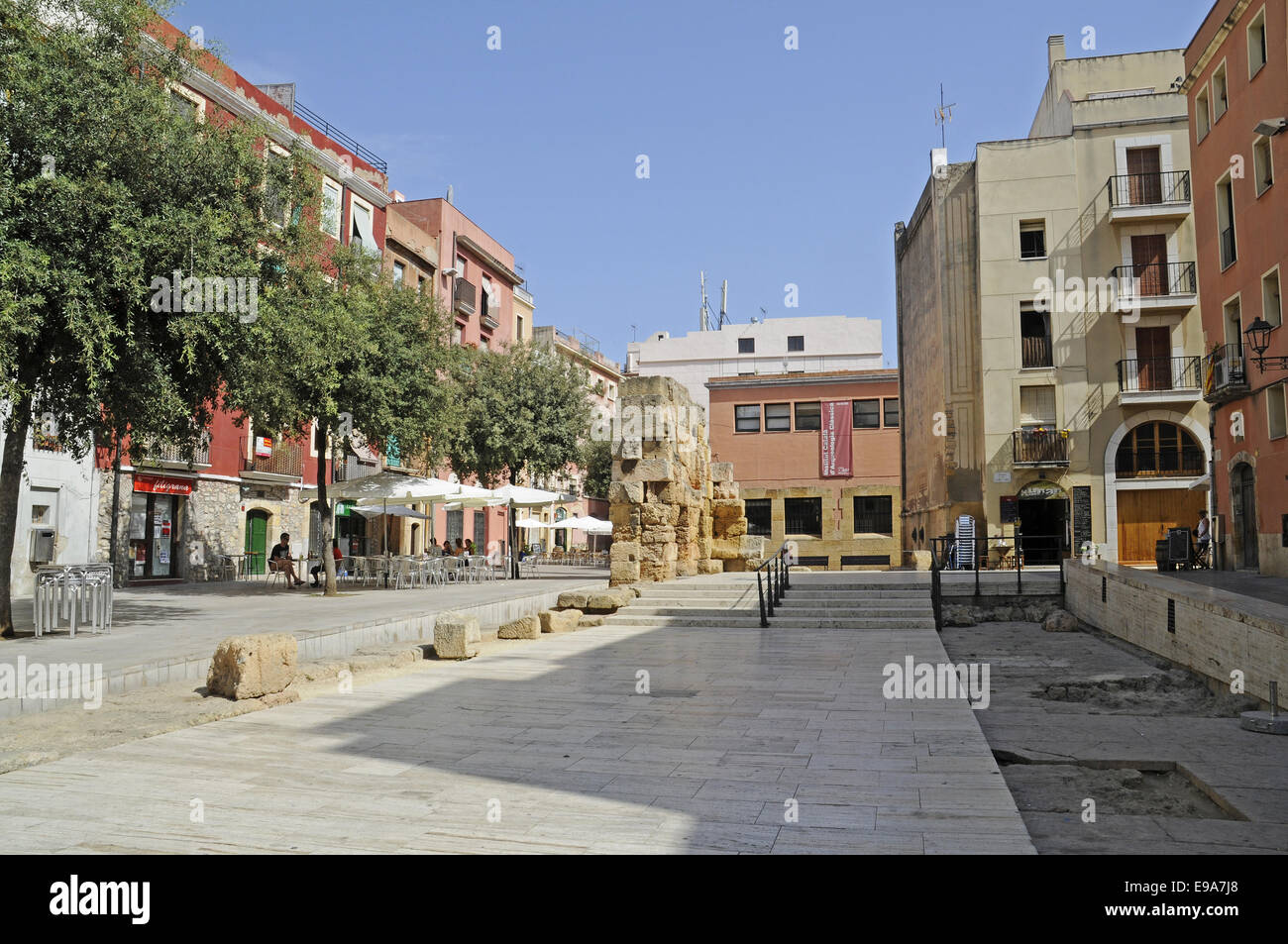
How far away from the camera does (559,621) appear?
12.9 metres

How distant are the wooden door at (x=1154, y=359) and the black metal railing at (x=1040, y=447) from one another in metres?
2.71

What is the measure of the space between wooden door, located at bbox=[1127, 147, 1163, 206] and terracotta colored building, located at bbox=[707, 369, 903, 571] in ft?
39.0

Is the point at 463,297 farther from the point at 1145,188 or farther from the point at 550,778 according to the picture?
the point at 550,778

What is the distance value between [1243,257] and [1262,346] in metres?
2.80

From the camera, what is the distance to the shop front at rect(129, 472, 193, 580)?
2125 centimetres

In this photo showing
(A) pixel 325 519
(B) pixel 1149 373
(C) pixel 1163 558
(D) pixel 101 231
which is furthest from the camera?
(B) pixel 1149 373

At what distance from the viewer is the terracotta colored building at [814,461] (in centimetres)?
3619

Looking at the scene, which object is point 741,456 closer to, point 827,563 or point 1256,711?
point 827,563

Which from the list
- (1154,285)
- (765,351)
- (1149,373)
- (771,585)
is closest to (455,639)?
(771,585)

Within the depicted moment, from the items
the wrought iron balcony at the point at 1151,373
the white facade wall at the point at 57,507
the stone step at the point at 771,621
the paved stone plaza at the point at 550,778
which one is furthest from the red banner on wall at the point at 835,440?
the paved stone plaza at the point at 550,778

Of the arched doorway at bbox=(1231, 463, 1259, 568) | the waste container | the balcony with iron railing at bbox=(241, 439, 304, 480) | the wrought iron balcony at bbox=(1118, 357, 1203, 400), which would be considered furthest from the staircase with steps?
the wrought iron balcony at bbox=(1118, 357, 1203, 400)

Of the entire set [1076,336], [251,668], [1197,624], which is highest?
[1076,336]

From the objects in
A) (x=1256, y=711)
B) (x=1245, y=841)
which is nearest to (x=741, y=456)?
(x=1256, y=711)

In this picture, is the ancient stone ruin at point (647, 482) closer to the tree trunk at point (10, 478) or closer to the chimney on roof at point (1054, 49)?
the tree trunk at point (10, 478)
